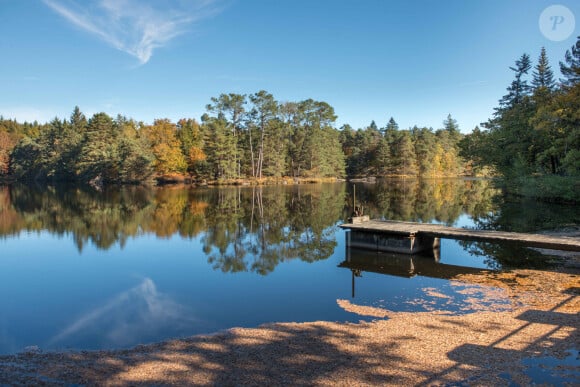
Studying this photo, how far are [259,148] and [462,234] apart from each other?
186 ft

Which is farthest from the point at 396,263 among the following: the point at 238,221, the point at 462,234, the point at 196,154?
the point at 196,154

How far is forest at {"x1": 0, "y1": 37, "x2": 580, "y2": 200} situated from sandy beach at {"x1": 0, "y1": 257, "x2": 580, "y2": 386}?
30.3 m

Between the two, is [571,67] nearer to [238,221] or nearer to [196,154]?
[238,221]

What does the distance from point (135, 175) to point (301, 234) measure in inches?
2189

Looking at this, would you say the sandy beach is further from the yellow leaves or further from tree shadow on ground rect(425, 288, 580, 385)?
the yellow leaves

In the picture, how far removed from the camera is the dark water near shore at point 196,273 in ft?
32.3

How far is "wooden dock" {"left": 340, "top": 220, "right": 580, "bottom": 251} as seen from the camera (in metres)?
13.4

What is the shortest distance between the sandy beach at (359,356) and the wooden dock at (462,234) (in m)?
4.18

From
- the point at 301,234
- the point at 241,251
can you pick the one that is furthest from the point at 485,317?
the point at 301,234

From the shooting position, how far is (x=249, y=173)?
72.6m

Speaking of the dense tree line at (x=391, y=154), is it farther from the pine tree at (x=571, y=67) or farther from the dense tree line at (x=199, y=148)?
the pine tree at (x=571, y=67)

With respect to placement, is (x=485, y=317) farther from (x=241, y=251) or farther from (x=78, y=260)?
(x=78, y=260)

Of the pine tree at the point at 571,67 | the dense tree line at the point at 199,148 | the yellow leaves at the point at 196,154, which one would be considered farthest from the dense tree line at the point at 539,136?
the yellow leaves at the point at 196,154

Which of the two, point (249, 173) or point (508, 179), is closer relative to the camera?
point (508, 179)
